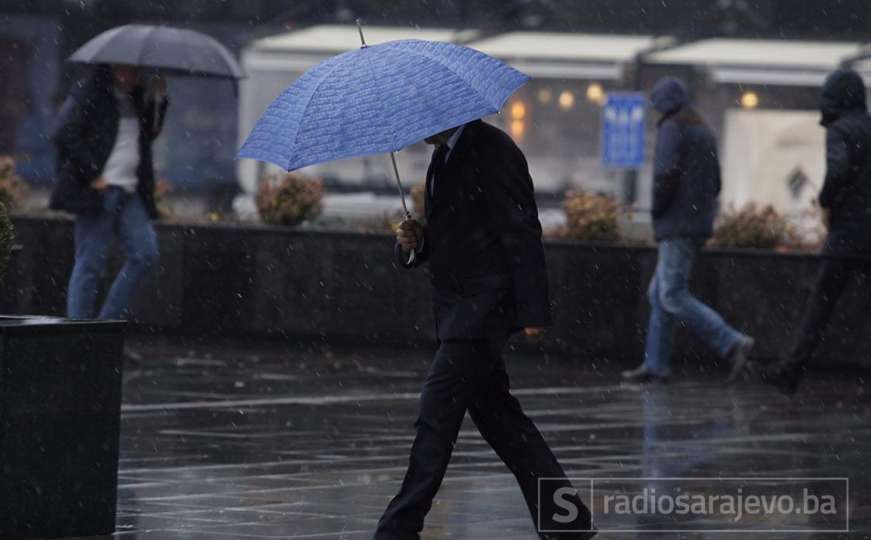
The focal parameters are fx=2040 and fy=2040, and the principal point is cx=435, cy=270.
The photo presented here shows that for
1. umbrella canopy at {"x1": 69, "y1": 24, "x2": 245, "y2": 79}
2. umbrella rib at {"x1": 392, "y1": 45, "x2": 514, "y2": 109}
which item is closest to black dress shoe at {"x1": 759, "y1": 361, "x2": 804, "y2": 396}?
umbrella canopy at {"x1": 69, "y1": 24, "x2": 245, "y2": 79}

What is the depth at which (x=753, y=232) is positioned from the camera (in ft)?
48.2

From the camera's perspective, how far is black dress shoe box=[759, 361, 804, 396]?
12245mm

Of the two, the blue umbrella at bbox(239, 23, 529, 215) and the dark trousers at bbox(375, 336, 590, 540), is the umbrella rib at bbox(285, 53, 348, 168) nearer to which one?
the blue umbrella at bbox(239, 23, 529, 215)

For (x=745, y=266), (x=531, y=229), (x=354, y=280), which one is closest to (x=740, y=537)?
(x=531, y=229)

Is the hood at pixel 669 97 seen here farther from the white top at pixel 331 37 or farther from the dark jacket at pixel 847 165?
the white top at pixel 331 37

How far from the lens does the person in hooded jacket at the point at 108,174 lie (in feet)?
40.9

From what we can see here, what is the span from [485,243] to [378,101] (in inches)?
23.8

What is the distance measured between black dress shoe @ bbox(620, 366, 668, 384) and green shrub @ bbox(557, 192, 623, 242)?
1.87m

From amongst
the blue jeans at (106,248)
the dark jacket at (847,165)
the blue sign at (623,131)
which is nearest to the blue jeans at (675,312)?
the dark jacket at (847,165)

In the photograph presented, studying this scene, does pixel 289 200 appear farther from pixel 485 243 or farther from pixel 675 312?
pixel 485 243

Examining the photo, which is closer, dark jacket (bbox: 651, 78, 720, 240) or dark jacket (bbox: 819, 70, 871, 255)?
dark jacket (bbox: 819, 70, 871, 255)

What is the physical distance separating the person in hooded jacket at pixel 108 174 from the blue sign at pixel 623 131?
9992mm

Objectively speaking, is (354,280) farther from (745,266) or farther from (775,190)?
(775,190)

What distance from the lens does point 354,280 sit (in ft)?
50.2
